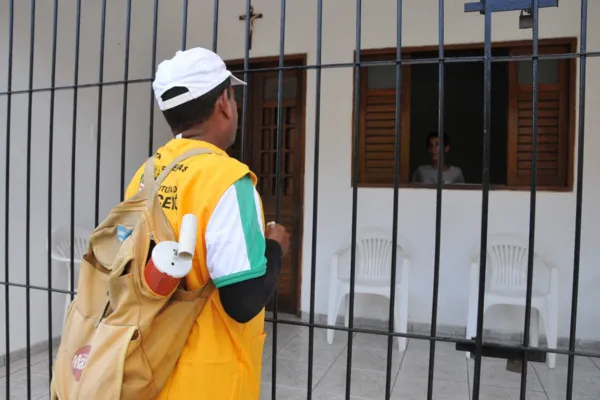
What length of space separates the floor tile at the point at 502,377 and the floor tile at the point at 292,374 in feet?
3.28

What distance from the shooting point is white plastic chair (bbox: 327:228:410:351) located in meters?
3.56

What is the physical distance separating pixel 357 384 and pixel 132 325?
7.59ft

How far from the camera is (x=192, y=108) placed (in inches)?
40.6

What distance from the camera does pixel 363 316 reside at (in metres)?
4.07

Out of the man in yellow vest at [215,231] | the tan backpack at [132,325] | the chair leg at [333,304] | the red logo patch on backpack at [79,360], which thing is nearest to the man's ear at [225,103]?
the man in yellow vest at [215,231]

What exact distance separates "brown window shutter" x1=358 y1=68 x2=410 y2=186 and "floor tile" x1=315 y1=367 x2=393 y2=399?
1.59 m

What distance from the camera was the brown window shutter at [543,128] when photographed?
3.58 metres

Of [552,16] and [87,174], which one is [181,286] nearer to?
[87,174]

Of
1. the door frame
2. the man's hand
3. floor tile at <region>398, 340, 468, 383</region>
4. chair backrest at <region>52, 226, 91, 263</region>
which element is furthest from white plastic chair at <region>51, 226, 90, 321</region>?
the man's hand

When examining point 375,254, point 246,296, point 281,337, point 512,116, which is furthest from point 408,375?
point 246,296

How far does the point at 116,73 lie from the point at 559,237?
12.4ft

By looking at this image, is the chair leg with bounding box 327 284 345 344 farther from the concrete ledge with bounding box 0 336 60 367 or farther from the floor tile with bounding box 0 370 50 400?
the concrete ledge with bounding box 0 336 60 367

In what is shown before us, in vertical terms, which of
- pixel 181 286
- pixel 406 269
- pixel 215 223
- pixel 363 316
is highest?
pixel 215 223

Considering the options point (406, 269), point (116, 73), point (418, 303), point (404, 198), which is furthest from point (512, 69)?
point (116, 73)
